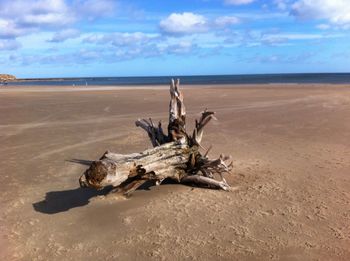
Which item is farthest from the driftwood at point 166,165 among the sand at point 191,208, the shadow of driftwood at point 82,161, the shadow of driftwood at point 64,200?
the shadow of driftwood at point 82,161

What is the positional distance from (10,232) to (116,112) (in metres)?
13.2

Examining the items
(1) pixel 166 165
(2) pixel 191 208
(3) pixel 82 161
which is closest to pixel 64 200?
(1) pixel 166 165

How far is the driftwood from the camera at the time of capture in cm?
609

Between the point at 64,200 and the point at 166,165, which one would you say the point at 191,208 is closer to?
the point at 166,165

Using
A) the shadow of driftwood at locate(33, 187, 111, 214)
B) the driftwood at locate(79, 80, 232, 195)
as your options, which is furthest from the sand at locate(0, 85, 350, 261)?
the driftwood at locate(79, 80, 232, 195)

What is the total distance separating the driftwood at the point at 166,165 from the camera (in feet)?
20.0

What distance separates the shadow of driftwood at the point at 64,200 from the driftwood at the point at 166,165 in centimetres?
48

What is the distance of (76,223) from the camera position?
5.89m

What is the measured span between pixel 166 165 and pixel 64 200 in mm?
1700

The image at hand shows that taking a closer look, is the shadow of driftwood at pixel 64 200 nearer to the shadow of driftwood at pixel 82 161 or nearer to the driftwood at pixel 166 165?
the driftwood at pixel 166 165

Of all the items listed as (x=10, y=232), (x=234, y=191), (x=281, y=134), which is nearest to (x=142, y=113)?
(x=281, y=134)

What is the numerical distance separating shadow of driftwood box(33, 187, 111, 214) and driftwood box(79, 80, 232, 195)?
483 millimetres

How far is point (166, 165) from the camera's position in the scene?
7.08 m

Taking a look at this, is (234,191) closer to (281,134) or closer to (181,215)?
(181,215)
